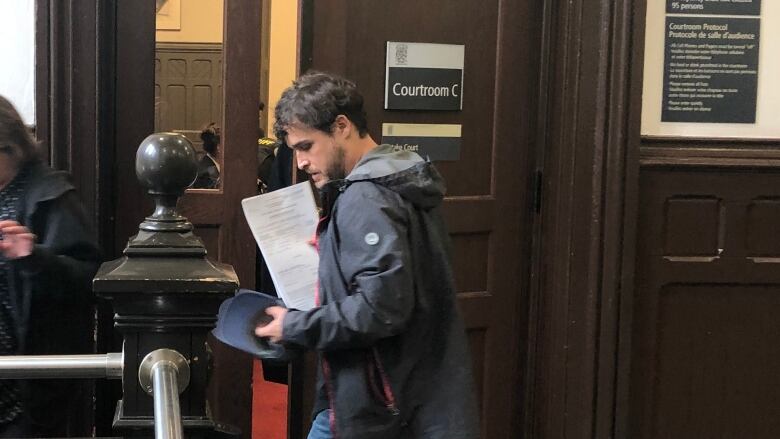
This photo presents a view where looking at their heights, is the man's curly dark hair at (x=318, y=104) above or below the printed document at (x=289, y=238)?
above

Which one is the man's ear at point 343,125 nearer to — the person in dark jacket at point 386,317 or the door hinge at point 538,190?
the person in dark jacket at point 386,317

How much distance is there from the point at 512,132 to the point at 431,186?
1159 mm

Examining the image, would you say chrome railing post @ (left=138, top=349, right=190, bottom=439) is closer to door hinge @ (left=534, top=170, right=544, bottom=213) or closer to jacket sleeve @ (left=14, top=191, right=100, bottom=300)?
jacket sleeve @ (left=14, top=191, right=100, bottom=300)

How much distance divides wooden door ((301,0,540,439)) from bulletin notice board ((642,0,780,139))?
365 mm

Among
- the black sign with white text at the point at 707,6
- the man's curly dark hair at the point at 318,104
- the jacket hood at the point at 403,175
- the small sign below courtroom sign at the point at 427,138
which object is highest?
the black sign with white text at the point at 707,6

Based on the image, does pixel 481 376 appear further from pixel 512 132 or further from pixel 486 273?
pixel 512 132

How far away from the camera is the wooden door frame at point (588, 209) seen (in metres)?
2.72

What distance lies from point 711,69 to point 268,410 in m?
2.28

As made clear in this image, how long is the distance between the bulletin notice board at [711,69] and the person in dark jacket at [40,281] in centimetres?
170

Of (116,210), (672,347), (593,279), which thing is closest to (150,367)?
(116,210)

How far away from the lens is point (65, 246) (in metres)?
1.87

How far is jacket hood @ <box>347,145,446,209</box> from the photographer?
1.76 metres

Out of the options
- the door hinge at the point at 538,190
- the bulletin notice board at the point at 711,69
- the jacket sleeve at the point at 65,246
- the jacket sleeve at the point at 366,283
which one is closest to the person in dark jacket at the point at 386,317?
the jacket sleeve at the point at 366,283

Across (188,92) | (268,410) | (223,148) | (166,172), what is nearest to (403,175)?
(166,172)
